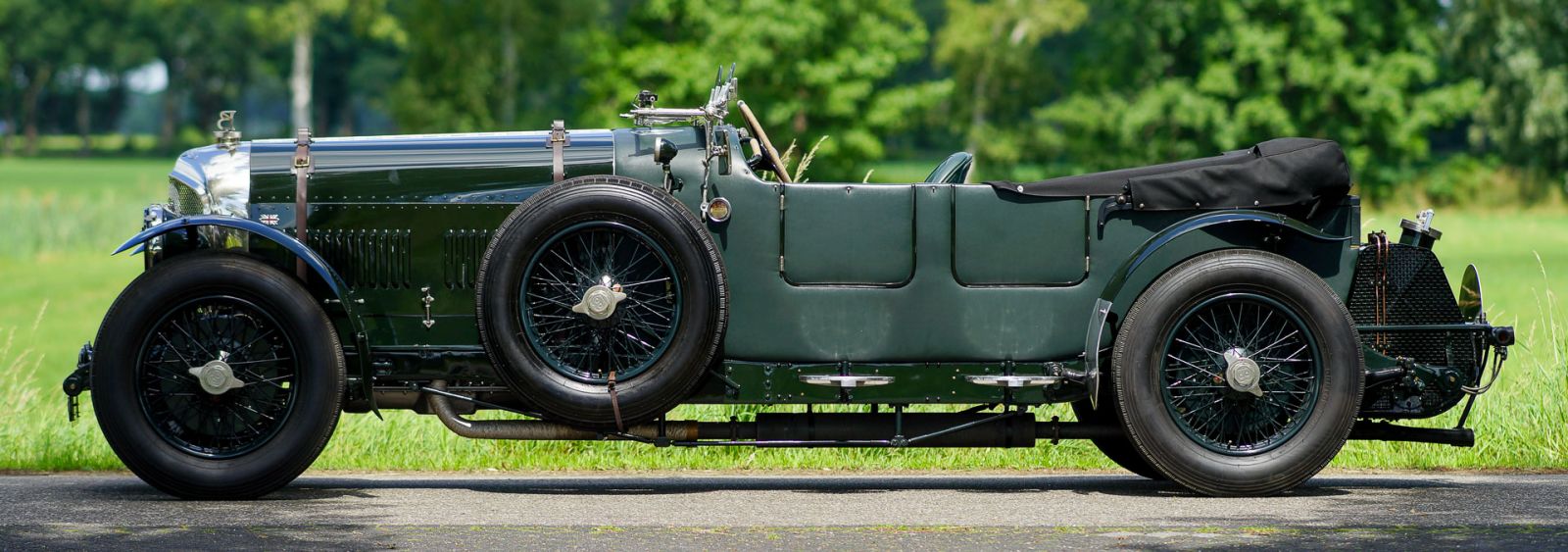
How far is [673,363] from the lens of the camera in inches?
242

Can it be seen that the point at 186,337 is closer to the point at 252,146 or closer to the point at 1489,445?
the point at 252,146

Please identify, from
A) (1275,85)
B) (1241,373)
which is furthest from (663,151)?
(1275,85)

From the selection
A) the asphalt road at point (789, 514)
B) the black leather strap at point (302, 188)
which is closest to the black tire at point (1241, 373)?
the asphalt road at point (789, 514)

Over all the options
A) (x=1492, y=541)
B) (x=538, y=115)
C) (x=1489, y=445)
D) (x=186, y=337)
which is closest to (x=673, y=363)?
Answer: (x=186, y=337)

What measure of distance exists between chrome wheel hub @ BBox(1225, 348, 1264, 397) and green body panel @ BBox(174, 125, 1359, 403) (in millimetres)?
439

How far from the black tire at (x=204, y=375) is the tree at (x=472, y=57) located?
45.4 metres

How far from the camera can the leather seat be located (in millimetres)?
6758

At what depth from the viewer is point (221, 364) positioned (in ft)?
20.4

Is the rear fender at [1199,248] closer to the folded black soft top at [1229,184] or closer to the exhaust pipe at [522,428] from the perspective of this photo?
the folded black soft top at [1229,184]

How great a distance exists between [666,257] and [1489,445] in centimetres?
386

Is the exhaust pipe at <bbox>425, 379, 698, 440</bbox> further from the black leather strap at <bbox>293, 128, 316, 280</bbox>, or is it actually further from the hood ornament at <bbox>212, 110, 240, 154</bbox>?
the hood ornament at <bbox>212, 110, 240, 154</bbox>

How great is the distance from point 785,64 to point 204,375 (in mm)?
39630

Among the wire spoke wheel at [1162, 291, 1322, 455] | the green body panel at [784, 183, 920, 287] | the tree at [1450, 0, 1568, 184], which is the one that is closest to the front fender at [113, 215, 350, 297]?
the green body panel at [784, 183, 920, 287]

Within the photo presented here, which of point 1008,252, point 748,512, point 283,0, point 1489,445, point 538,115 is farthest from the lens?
point 283,0
